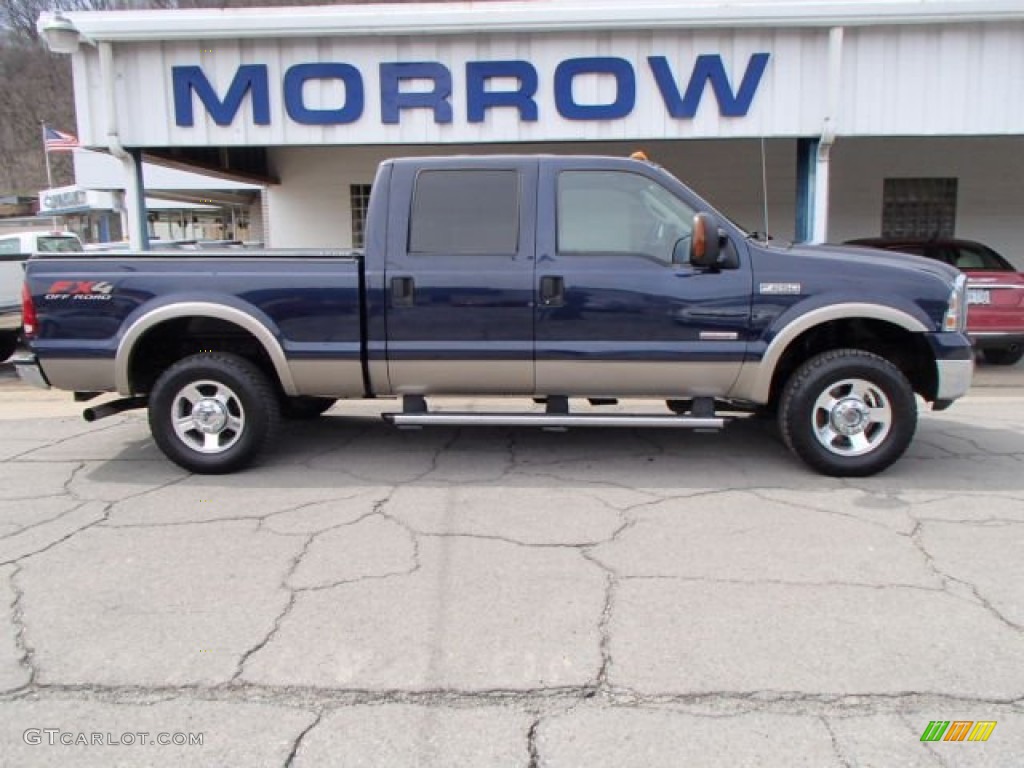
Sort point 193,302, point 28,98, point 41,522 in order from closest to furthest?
point 41,522 < point 193,302 < point 28,98

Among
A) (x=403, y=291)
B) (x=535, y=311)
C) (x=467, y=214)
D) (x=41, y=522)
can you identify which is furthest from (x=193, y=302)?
(x=535, y=311)

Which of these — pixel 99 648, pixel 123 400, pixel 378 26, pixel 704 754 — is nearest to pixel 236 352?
pixel 123 400

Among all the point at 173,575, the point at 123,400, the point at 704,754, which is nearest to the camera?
the point at 704,754

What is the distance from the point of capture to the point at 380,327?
5152 millimetres

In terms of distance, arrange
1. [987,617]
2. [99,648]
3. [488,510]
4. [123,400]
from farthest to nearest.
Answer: [123,400]
[488,510]
[987,617]
[99,648]

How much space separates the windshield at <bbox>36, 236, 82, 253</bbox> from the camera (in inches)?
516

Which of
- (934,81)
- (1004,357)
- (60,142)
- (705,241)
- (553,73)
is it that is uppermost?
(60,142)

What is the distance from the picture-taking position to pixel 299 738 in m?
2.55

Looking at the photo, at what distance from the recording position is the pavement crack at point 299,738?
2439 mm

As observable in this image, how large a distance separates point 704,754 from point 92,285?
4674mm

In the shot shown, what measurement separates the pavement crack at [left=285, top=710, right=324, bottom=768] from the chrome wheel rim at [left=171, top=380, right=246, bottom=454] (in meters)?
3.02

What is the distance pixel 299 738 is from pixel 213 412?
3.24 m

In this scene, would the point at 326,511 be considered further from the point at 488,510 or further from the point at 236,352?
the point at 236,352

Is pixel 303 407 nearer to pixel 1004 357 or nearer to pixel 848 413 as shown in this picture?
pixel 848 413
